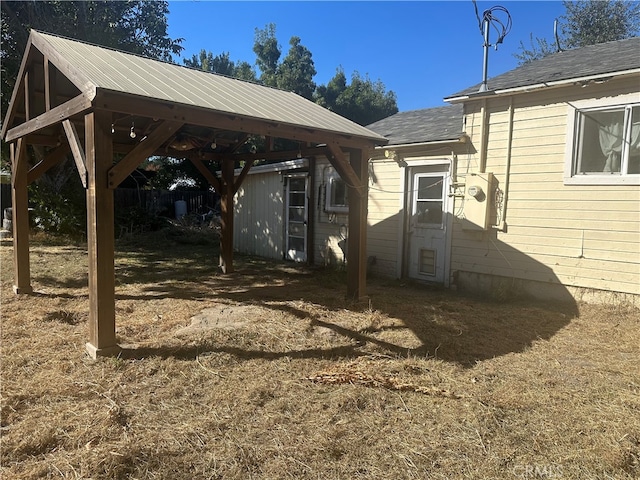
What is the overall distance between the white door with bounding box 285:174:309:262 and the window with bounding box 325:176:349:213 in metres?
0.72

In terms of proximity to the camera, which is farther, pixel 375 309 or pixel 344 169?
pixel 375 309

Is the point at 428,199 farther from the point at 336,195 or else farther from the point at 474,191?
the point at 336,195

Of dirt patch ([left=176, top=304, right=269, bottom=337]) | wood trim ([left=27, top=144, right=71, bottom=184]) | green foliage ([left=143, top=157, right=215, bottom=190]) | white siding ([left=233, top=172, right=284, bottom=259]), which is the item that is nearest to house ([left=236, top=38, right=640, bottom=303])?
white siding ([left=233, top=172, right=284, bottom=259])

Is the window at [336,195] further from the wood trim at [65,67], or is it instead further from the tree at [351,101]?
the tree at [351,101]

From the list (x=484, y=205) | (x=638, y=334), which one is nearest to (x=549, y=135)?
(x=484, y=205)

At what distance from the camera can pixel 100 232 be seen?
3592mm

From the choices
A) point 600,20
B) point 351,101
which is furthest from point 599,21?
point 351,101

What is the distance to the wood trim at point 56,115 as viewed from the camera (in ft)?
11.8

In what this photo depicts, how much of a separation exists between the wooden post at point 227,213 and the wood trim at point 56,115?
329cm

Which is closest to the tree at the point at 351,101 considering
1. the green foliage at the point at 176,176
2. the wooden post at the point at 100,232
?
the green foliage at the point at 176,176

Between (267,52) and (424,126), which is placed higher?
(267,52)

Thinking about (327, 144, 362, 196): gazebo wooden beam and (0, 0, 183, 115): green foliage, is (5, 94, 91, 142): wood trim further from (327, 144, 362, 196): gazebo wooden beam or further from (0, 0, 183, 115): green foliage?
(0, 0, 183, 115): green foliage

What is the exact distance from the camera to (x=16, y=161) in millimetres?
5906

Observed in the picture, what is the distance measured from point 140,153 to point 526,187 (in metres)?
5.30
